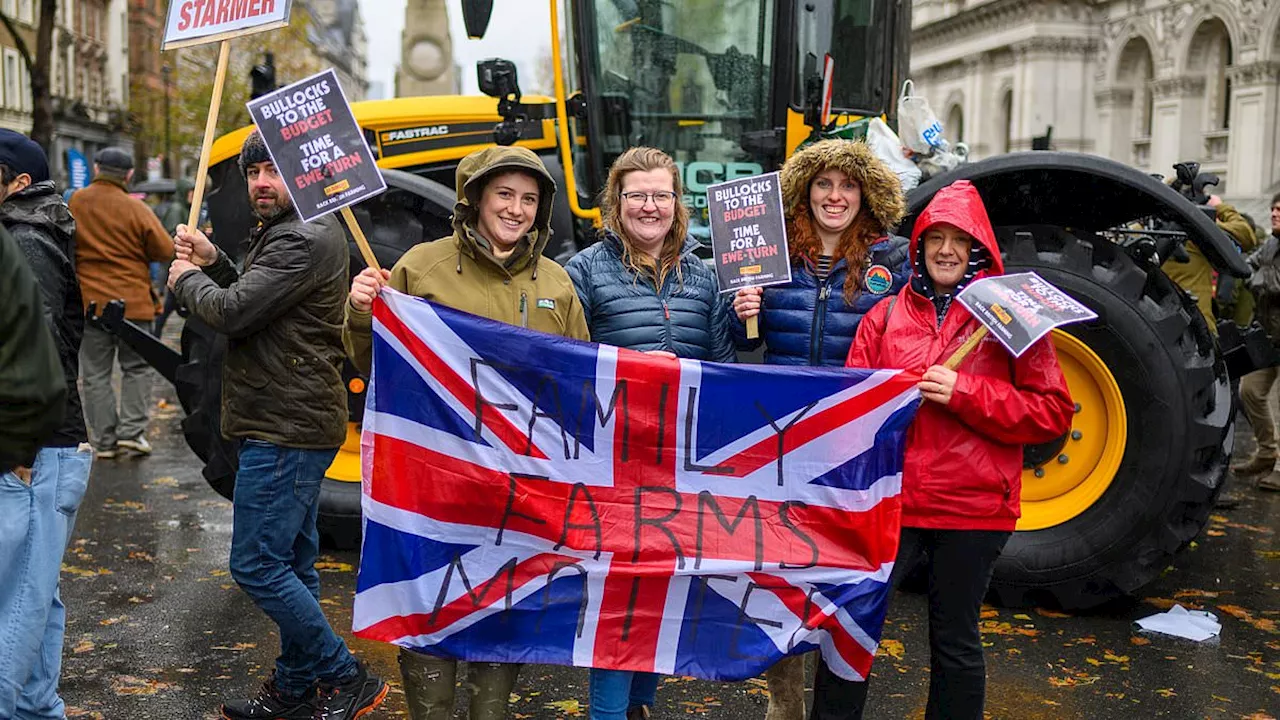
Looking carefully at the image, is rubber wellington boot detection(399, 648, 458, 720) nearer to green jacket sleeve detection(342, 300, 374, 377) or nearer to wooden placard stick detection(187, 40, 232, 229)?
green jacket sleeve detection(342, 300, 374, 377)

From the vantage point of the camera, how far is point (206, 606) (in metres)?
5.58

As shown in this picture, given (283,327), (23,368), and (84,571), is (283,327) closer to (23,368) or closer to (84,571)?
(23,368)

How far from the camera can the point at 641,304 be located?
4.02 metres

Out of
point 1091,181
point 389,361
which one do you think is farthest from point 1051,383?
point 1091,181

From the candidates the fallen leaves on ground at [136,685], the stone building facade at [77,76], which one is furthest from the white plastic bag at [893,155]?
the stone building facade at [77,76]

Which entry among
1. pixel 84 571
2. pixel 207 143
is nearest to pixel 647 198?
pixel 207 143

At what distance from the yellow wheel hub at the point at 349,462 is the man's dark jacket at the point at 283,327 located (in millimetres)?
2172

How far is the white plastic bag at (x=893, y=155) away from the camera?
19.1 feet

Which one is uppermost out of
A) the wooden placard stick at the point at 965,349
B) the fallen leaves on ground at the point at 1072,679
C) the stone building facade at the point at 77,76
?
the stone building facade at the point at 77,76

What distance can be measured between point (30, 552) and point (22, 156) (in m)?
1.07

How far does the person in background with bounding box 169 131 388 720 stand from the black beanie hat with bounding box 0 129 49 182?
495 millimetres

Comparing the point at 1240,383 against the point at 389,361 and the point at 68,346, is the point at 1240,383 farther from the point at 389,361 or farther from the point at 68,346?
the point at 68,346

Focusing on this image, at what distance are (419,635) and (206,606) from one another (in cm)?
223

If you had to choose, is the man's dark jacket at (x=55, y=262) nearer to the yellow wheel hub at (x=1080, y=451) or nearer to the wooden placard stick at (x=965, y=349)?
the wooden placard stick at (x=965, y=349)
